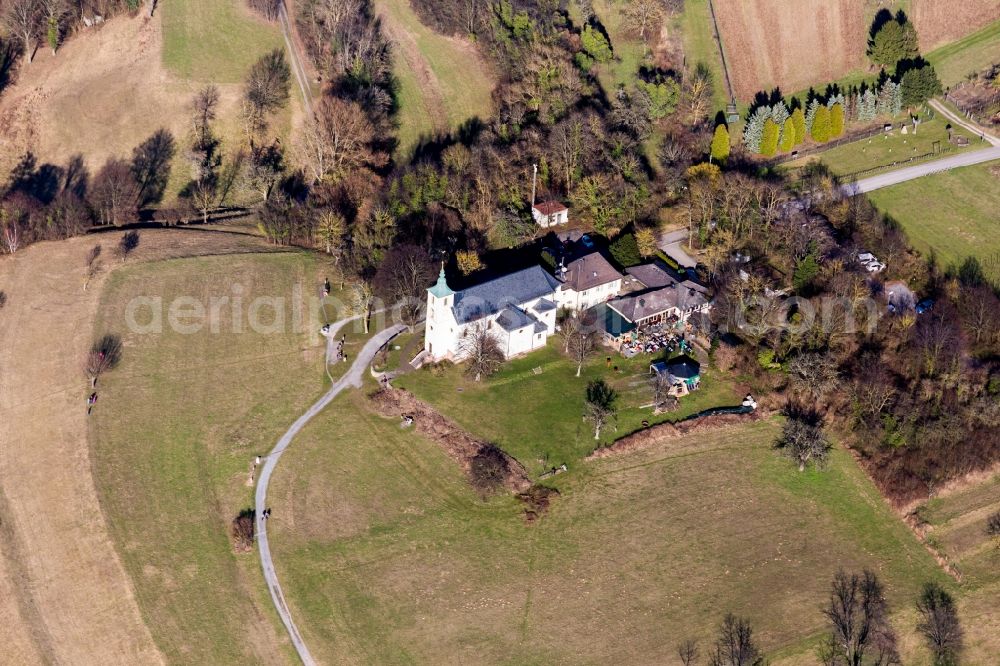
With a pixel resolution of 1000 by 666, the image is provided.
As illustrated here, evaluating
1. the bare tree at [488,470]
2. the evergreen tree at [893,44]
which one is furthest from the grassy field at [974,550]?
the evergreen tree at [893,44]

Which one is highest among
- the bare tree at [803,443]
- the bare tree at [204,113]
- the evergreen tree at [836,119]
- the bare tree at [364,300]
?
the bare tree at [204,113]

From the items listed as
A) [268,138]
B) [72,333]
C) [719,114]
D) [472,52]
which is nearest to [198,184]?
[268,138]

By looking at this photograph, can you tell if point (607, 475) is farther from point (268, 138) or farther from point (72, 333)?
point (268, 138)

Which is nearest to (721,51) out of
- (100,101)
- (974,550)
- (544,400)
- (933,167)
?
(933,167)

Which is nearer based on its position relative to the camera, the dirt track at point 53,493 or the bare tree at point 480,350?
the dirt track at point 53,493

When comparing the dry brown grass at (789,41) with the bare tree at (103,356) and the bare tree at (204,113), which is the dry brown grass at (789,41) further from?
the bare tree at (103,356)

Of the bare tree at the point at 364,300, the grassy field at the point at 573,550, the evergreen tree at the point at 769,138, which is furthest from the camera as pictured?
the evergreen tree at the point at 769,138

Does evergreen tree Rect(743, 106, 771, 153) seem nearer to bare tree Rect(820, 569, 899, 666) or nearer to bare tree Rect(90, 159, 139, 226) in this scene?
bare tree Rect(820, 569, 899, 666)
